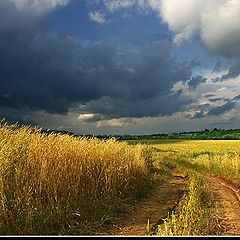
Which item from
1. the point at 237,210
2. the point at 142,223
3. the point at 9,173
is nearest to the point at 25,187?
the point at 9,173

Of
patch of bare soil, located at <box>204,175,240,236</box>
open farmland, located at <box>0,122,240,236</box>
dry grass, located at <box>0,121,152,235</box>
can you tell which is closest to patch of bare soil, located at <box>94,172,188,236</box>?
open farmland, located at <box>0,122,240,236</box>

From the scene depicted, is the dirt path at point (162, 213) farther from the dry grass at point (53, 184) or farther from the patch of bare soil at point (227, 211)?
the dry grass at point (53, 184)

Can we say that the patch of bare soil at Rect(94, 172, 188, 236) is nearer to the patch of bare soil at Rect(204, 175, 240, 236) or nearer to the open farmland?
the open farmland

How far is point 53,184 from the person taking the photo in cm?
527

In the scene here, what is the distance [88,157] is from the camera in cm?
666

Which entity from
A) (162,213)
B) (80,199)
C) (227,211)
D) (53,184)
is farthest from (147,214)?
(53,184)

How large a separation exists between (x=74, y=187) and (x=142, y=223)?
6.70ft

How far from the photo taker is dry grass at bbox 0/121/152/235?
446cm

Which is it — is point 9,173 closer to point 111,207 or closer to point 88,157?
point 88,157

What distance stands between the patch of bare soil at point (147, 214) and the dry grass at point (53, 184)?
17.0 inches

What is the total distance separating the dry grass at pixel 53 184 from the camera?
4461mm

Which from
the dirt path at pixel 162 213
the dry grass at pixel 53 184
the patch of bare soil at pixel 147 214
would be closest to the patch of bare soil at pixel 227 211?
the dirt path at pixel 162 213

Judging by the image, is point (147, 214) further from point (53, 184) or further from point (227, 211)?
point (53, 184)

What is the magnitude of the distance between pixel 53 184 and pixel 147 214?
310 centimetres
